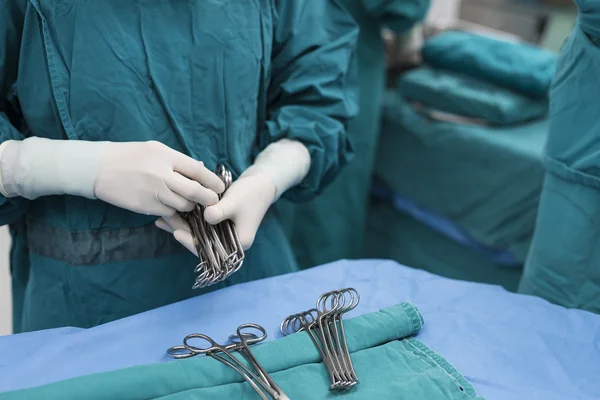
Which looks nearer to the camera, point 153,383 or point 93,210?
point 153,383

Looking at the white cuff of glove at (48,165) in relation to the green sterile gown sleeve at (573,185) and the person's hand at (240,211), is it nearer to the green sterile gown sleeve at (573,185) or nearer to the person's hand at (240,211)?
the person's hand at (240,211)

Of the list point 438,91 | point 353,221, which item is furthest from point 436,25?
point 353,221

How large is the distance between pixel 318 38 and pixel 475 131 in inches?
30.9

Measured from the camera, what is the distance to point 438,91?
1.71m

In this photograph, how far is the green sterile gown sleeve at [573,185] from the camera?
2.74ft

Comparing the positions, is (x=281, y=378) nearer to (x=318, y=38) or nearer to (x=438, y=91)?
(x=318, y=38)

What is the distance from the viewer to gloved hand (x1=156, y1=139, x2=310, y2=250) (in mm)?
822

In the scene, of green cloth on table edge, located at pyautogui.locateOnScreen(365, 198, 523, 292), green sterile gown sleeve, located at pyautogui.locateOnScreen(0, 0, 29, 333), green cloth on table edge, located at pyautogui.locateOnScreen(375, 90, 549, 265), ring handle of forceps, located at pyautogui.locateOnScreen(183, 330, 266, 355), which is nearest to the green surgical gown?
green sterile gown sleeve, located at pyautogui.locateOnScreen(0, 0, 29, 333)

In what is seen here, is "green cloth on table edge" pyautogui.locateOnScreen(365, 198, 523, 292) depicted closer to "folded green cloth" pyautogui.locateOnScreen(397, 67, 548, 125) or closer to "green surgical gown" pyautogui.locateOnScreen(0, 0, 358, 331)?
"folded green cloth" pyautogui.locateOnScreen(397, 67, 548, 125)

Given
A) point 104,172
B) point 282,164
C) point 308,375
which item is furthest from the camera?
point 282,164

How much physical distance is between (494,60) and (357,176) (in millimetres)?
516

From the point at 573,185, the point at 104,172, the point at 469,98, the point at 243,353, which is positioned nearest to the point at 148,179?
the point at 104,172

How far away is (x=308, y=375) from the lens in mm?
681

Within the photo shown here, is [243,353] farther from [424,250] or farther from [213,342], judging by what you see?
[424,250]
